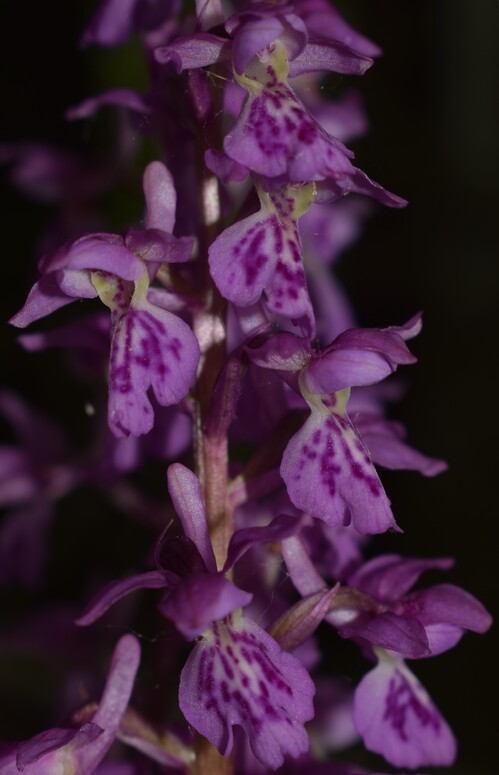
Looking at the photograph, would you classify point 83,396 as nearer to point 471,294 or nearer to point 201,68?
point 471,294

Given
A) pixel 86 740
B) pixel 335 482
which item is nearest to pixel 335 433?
pixel 335 482

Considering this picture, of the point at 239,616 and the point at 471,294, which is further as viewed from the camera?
the point at 471,294

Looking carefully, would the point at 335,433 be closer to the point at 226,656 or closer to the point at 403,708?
the point at 226,656

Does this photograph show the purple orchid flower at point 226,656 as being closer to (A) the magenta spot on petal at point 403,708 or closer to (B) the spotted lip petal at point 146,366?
(B) the spotted lip petal at point 146,366

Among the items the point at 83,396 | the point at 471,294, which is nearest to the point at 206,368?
the point at 83,396

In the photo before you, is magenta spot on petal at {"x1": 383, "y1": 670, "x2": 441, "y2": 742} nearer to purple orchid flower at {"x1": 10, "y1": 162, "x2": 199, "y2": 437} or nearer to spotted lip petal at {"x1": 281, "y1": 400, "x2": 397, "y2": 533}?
spotted lip petal at {"x1": 281, "y1": 400, "x2": 397, "y2": 533}

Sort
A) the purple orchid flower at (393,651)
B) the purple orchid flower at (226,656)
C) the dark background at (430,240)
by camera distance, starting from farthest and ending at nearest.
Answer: the dark background at (430,240)
the purple orchid flower at (393,651)
the purple orchid flower at (226,656)

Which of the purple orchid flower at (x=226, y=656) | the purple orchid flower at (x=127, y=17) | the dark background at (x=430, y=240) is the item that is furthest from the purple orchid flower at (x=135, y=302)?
the dark background at (x=430, y=240)
